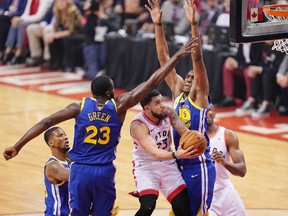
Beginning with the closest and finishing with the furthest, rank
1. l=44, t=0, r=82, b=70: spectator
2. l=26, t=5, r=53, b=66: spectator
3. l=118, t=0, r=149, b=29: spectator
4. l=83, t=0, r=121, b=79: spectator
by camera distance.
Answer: l=83, t=0, r=121, b=79: spectator, l=118, t=0, r=149, b=29: spectator, l=44, t=0, r=82, b=70: spectator, l=26, t=5, r=53, b=66: spectator

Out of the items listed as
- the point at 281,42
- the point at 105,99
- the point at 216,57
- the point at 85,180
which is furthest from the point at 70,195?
the point at 216,57

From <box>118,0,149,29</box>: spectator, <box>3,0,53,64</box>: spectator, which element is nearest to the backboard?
<box>118,0,149,29</box>: spectator

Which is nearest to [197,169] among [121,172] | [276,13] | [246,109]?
[276,13]

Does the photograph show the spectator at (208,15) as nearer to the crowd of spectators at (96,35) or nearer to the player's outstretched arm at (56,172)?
the crowd of spectators at (96,35)

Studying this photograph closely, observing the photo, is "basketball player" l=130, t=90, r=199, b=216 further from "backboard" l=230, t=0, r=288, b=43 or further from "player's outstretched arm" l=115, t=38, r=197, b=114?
"backboard" l=230, t=0, r=288, b=43

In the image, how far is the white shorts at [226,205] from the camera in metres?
8.70

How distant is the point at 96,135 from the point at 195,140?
0.89m

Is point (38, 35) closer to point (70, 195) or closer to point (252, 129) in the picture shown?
point (252, 129)

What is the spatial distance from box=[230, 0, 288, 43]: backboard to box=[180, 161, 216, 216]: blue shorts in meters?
1.28

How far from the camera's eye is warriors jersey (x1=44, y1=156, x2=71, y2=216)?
830 centimetres

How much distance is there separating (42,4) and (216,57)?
5065mm

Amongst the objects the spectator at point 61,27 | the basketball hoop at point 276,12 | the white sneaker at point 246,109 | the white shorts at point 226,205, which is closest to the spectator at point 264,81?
the white sneaker at point 246,109

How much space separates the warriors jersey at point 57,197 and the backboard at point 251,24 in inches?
82.2

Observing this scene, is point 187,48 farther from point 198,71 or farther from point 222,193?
point 222,193
